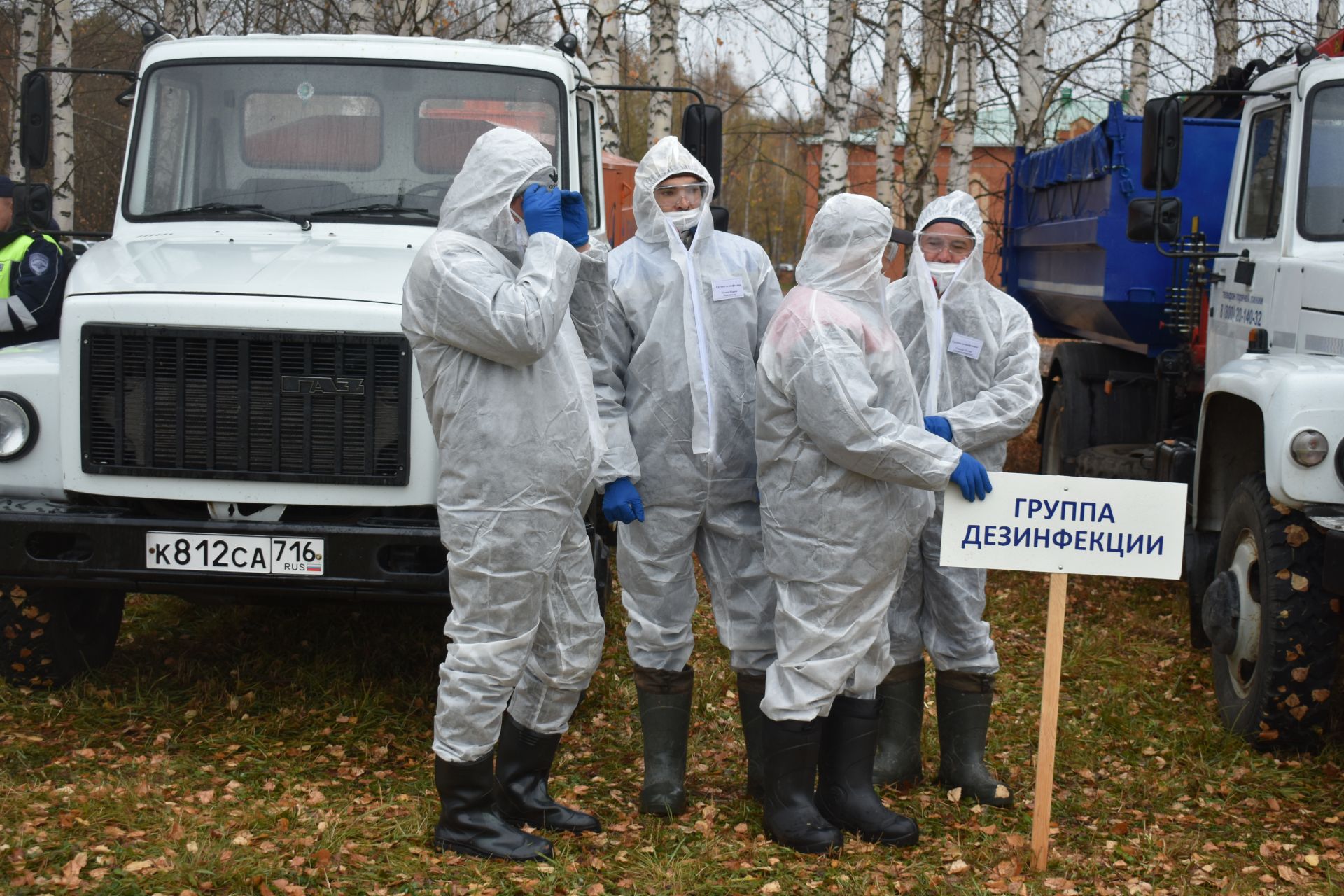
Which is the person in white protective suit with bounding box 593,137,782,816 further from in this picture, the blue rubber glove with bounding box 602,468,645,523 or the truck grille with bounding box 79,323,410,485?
the truck grille with bounding box 79,323,410,485

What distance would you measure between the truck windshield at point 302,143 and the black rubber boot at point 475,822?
2501mm

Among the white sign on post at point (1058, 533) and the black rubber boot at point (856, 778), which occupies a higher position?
the white sign on post at point (1058, 533)

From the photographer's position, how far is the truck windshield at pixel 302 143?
5594mm

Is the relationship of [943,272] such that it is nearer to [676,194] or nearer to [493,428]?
[676,194]

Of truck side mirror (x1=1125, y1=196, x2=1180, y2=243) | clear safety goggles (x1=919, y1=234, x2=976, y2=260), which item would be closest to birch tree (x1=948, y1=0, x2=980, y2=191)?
truck side mirror (x1=1125, y1=196, x2=1180, y2=243)

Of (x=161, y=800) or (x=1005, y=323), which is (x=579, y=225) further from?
(x=161, y=800)

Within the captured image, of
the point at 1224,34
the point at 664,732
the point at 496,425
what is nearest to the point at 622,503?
the point at 496,425

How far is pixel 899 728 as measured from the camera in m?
4.51

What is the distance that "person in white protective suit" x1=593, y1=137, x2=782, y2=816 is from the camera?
413cm

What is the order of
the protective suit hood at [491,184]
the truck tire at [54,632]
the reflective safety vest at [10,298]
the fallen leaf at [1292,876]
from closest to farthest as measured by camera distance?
the protective suit hood at [491,184] < the fallen leaf at [1292,876] < the truck tire at [54,632] < the reflective safety vest at [10,298]

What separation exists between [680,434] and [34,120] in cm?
346

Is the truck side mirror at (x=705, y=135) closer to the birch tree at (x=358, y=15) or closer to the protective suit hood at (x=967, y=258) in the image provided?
the protective suit hood at (x=967, y=258)

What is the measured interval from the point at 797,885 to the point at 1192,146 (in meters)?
5.51

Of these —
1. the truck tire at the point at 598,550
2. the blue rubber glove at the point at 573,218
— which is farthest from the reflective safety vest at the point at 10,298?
the blue rubber glove at the point at 573,218
